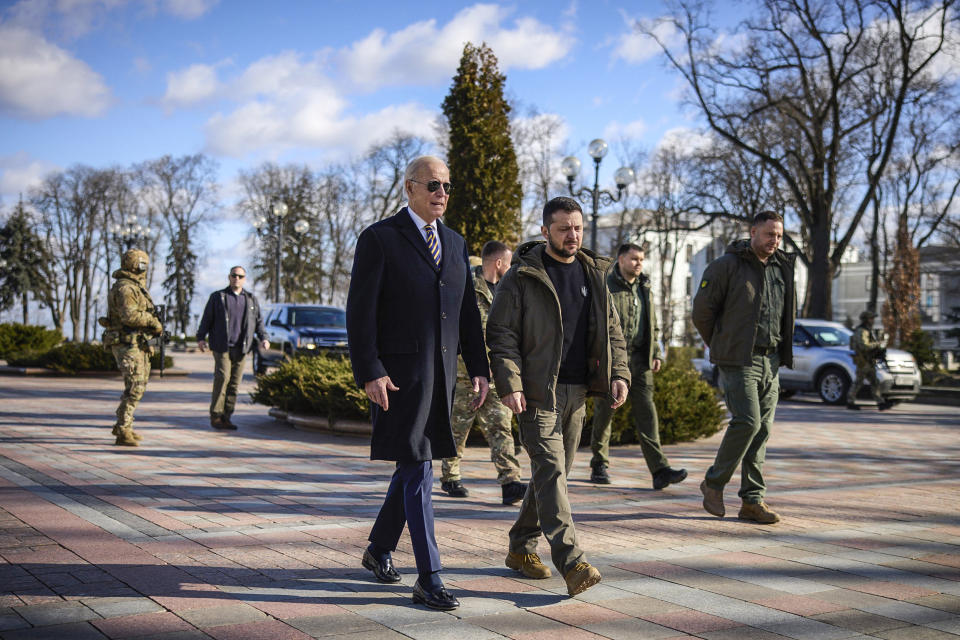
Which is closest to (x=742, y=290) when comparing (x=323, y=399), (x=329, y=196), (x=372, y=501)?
(x=372, y=501)

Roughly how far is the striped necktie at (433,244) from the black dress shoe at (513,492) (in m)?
2.89

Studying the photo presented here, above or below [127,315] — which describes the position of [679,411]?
below

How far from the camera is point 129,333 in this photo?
964cm

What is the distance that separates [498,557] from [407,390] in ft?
4.57

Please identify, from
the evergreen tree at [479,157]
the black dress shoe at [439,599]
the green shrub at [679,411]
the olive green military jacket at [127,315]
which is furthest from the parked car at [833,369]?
the black dress shoe at [439,599]

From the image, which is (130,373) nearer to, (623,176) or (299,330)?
(299,330)

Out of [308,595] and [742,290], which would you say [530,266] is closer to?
[308,595]

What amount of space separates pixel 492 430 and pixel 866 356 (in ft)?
42.1

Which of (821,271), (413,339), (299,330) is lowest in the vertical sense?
(413,339)

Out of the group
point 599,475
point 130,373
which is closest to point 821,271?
point 599,475

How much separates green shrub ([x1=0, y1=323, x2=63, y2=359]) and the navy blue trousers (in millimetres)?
26490

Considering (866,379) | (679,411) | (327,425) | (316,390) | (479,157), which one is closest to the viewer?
(679,411)

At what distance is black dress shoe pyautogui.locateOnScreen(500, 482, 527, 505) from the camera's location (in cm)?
671

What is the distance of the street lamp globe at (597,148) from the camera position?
20078mm
